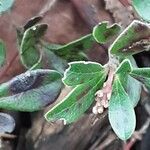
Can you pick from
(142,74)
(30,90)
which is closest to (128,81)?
(142,74)

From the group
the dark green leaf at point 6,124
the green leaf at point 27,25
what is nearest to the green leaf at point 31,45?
the green leaf at point 27,25

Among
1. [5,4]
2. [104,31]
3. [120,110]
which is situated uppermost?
[5,4]

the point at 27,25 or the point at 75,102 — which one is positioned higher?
the point at 27,25

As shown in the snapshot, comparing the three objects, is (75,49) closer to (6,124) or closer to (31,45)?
(31,45)

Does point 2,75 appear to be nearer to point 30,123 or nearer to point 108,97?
point 30,123

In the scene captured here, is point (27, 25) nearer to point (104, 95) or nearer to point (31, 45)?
point (31, 45)

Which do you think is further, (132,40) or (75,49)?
(75,49)
